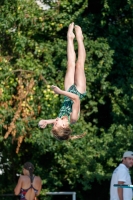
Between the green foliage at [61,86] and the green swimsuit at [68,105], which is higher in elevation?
the green foliage at [61,86]

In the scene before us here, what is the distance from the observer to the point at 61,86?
13.2 metres

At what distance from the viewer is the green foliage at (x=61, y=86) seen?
41.6 feet

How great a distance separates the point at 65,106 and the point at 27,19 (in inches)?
168

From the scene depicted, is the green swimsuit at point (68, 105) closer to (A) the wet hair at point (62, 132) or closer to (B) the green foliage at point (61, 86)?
(A) the wet hair at point (62, 132)

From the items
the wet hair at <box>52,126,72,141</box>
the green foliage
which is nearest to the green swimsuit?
the wet hair at <box>52,126,72,141</box>

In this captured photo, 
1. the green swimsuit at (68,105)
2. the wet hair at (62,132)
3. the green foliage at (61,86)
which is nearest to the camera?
the wet hair at (62,132)

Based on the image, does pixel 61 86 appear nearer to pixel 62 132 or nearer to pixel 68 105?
pixel 68 105

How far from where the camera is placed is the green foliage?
1268 cm

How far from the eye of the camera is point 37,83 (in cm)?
1291

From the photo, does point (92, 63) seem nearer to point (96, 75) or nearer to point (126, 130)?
point (96, 75)

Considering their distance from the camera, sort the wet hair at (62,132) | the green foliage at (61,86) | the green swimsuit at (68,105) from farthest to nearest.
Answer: the green foliage at (61,86) → the green swimsuit at (68,105) → the wet hair at (62,132)

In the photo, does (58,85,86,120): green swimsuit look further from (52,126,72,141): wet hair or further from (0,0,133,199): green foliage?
(0,0,133,199): green foliage

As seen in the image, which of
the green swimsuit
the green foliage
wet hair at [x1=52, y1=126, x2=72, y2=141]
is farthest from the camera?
the green foliage

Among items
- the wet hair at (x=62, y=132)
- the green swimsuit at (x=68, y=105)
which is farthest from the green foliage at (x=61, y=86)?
the wet hair at (x=62, y=132)
